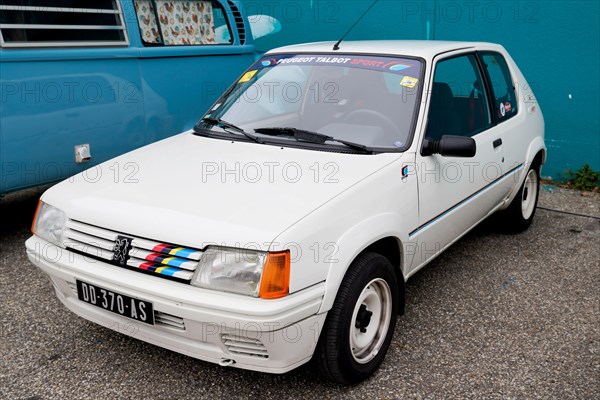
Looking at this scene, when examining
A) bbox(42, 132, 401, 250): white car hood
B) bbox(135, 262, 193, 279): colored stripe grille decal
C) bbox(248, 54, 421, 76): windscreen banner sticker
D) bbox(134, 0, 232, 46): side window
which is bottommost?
bbox(135, 262, 193, 279): colored stripe grille decal

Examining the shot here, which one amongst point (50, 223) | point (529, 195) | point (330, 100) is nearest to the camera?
point (50, 223)

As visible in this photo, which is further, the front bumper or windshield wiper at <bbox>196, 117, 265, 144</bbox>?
windshield wiper at <bbox>196, 117, 265, 144</bbox>

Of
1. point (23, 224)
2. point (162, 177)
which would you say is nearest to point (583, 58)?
point (162, 177)

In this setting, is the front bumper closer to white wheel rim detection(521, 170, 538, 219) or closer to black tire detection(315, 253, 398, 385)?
black tire detection(315, 253, 398, 385)

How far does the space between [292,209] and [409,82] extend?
1304 mm

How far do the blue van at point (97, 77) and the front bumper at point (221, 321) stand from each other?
7.27 feet

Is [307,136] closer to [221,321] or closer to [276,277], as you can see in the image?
[276,277]

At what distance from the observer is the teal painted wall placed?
19.7ft

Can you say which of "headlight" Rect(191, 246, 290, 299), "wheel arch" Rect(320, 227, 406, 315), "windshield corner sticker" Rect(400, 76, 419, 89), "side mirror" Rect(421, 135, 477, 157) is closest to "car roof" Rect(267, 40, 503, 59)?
"windshield corner sticker" Rect(400, 76, 419, 89)

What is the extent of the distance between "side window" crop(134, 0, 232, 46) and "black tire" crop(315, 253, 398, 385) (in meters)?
3.51

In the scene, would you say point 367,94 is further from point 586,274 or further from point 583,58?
point 583,58

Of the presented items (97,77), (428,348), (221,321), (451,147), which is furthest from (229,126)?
(97,77)

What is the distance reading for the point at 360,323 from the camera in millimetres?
2818

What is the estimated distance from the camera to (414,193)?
312 centimetres
